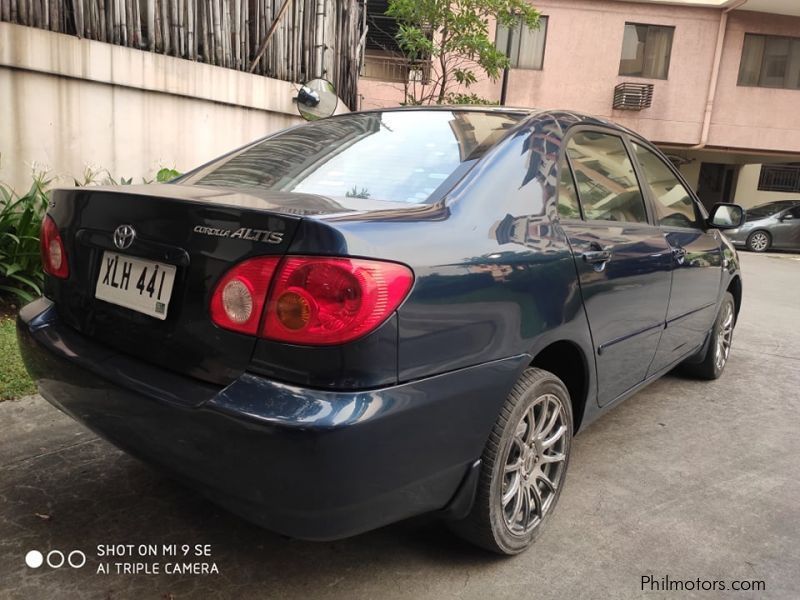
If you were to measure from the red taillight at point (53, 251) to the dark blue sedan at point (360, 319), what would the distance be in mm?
12

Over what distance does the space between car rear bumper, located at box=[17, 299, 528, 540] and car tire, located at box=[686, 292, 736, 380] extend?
2.72 m

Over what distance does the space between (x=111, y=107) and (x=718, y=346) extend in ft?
16.5

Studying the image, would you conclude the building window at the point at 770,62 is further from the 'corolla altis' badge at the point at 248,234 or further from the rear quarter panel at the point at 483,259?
the 'corolla altis' badge at the point at 248,234

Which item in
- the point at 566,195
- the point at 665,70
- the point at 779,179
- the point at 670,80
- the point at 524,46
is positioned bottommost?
the point at 566,195

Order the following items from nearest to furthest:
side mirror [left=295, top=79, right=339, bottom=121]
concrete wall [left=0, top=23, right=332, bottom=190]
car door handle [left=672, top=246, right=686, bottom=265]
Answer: car door handle [left=672, top=246, right=686, bottom=265], concrete wall [left=0, top=23, right=332, bottom=190], side mirror [left=295, top=79, right=339, bottom=121]

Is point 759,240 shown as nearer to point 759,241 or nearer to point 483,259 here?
point 759,241

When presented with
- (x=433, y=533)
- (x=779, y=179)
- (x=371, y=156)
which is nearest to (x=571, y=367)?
(x=433, y=533)

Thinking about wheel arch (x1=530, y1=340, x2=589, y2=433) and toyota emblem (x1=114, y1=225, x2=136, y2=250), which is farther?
wheel arch (x1=530, y1=340, x2=589, y2=433)

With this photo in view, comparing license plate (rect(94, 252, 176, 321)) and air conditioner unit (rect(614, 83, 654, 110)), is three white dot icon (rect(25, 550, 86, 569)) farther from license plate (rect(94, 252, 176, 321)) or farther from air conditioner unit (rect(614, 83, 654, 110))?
air conditioner unit (rect(614, 83, 654, 110))

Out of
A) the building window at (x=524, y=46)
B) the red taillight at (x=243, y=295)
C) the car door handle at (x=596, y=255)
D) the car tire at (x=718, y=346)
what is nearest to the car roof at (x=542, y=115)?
the car door handle at (x=596, y=255)

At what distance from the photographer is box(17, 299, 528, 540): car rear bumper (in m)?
A: 1.51

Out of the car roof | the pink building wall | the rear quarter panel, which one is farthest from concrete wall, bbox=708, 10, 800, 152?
the rear quarter panel

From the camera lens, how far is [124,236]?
1890mm

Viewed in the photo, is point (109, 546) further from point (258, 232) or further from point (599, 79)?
point (599, 79)
